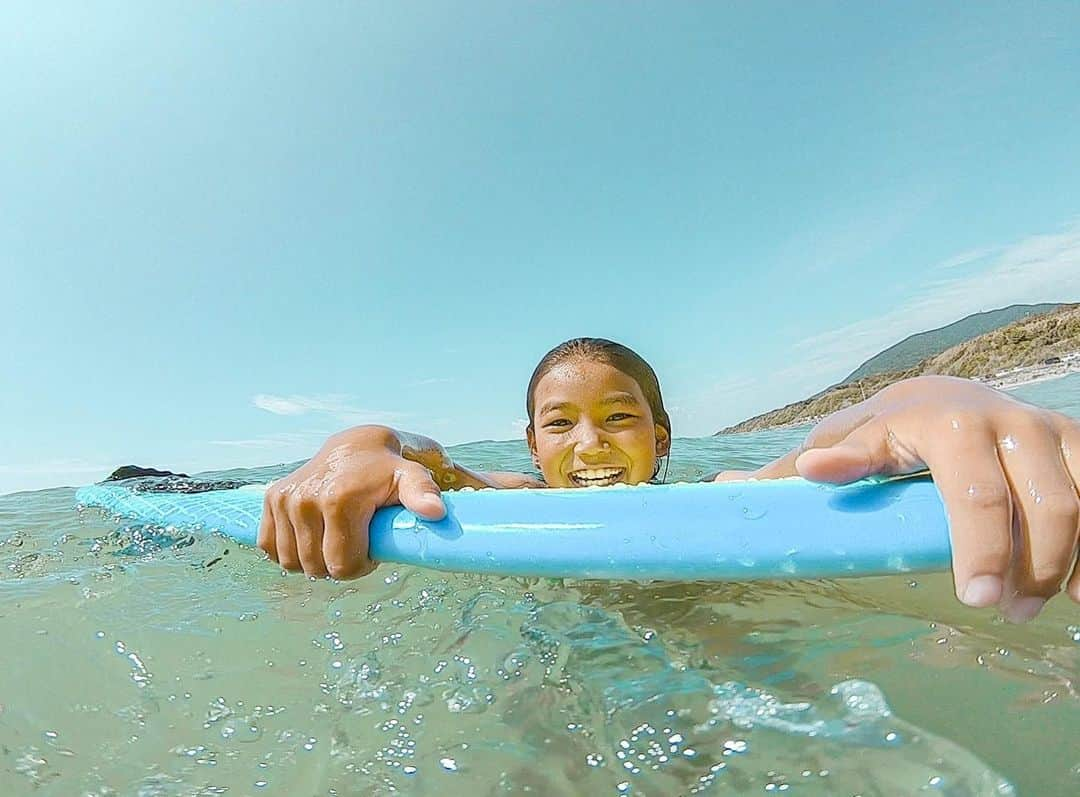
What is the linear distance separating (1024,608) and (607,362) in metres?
1.96

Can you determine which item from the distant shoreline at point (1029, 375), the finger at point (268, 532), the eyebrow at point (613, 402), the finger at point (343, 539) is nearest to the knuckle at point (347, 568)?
the finger at point (343, 539)

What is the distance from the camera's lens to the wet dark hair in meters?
2.88

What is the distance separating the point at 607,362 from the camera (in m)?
2.85

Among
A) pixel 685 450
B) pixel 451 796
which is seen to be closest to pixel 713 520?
pixel 451 796

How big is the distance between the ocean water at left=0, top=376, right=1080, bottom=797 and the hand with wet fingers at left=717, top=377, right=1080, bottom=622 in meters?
0.36

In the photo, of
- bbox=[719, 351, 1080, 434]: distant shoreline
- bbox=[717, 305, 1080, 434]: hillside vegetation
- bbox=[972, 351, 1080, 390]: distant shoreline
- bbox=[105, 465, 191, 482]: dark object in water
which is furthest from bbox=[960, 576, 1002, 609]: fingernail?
bbox=[717, 305, 1080, 434]: hillside vegetation

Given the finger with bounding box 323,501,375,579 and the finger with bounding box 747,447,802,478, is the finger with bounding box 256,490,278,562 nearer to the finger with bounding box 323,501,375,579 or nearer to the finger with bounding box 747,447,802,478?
the finger with bounding box 323,501,375,579

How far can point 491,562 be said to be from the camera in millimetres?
1421

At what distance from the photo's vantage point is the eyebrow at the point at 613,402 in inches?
106

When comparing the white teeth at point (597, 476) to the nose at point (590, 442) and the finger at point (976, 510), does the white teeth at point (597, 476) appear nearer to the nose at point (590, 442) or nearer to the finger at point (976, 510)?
the nose at point (590, 442)

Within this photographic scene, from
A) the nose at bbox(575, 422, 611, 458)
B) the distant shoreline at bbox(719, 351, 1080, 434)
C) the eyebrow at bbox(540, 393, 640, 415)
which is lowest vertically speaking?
the nose at bbox(575, 422, 611, 458)

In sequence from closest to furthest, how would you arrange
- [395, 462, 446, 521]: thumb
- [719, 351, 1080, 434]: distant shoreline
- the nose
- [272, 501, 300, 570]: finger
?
[395, 462, 446, 521]: thumb → [272, 501, 300, 570]: finger → the nose → [719, 351, 1080, 434]: distant shoreline

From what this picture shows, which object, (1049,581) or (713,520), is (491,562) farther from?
(1049,581)

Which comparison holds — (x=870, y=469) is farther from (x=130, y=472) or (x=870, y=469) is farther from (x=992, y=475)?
(x=130, y=472)
